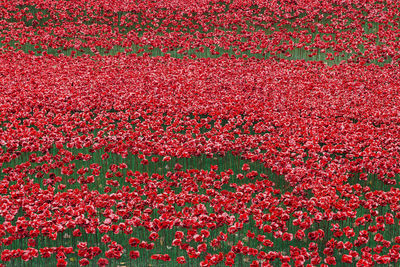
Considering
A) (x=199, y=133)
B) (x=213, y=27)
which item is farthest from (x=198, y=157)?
(x=213, y=27)

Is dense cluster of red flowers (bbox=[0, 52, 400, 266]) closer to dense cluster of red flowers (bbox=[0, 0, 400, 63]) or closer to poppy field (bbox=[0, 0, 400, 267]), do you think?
poppy field (bbox=[0, 0, 400, 267])

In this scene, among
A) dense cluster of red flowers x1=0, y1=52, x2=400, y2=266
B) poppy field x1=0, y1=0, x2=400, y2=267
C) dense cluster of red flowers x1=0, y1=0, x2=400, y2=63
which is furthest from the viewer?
dense cluster of red flowers x1=0, y1=0, x2=400, y2=63

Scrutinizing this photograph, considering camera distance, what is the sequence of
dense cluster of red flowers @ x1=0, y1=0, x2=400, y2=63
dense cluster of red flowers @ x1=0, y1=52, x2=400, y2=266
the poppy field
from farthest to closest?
dense cluster of red flowers @ x1=0, y1=0, x2=400, y2=63 → the poppy field → dense cluster of red flowers @ x1=0, y1=52, x2=400, y2=266

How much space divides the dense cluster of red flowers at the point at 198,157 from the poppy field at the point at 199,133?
0.05 metres

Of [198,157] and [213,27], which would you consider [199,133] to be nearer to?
[198,157]

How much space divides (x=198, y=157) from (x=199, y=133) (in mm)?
684

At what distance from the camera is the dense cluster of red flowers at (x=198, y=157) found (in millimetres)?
7605

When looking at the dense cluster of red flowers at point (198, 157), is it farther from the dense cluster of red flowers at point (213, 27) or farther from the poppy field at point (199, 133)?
the dense cluster of red flowers at point (213, 27)

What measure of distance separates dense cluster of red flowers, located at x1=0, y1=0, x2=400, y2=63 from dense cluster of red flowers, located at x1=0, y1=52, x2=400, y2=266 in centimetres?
207

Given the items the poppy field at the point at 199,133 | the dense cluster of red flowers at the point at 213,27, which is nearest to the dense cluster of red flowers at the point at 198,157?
the poppy field at the point at 199,133

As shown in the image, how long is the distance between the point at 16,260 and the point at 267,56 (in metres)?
15.5

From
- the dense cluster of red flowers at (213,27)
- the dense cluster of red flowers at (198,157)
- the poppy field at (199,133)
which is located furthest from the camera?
the dense cluster of red flowers at (213,27)

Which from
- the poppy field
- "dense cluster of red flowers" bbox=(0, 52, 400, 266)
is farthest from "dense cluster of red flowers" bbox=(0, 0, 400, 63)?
"dense cluster of red flowers" bbox=(0, 52, 400, 266)

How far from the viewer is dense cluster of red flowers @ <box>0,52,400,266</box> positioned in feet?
25.0
